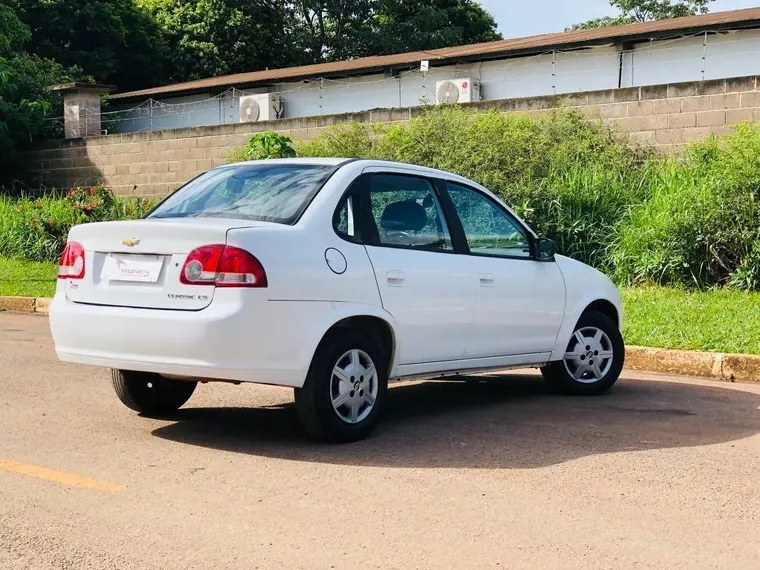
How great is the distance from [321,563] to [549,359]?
3973mm

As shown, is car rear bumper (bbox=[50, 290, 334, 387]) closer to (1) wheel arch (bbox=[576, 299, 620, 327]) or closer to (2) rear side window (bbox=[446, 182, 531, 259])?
(2) rear side window (bbox=[446, 182, 531, 259])

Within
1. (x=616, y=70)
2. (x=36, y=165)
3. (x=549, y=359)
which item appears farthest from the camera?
(x=36, y=165)

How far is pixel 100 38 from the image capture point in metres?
40.8

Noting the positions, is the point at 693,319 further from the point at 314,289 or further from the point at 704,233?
the point at 314,289

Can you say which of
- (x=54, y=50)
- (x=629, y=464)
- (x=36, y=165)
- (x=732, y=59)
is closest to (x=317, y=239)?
(x=629, y=464)

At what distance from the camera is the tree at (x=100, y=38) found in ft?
129

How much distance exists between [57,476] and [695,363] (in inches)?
238

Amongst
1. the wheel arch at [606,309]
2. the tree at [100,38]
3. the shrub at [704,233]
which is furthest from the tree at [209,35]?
the wheel arch at [606,309]

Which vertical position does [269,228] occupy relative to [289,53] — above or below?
below

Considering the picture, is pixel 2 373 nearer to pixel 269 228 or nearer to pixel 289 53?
pixel 269 228

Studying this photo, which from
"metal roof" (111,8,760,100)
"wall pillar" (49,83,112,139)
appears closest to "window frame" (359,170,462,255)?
"metal roof" (111,8,760,100)

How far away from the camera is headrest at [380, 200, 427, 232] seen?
22.1ft

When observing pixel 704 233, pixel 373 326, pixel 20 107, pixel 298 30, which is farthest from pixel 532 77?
pixel 298 30

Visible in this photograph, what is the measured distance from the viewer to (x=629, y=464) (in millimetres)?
5844
